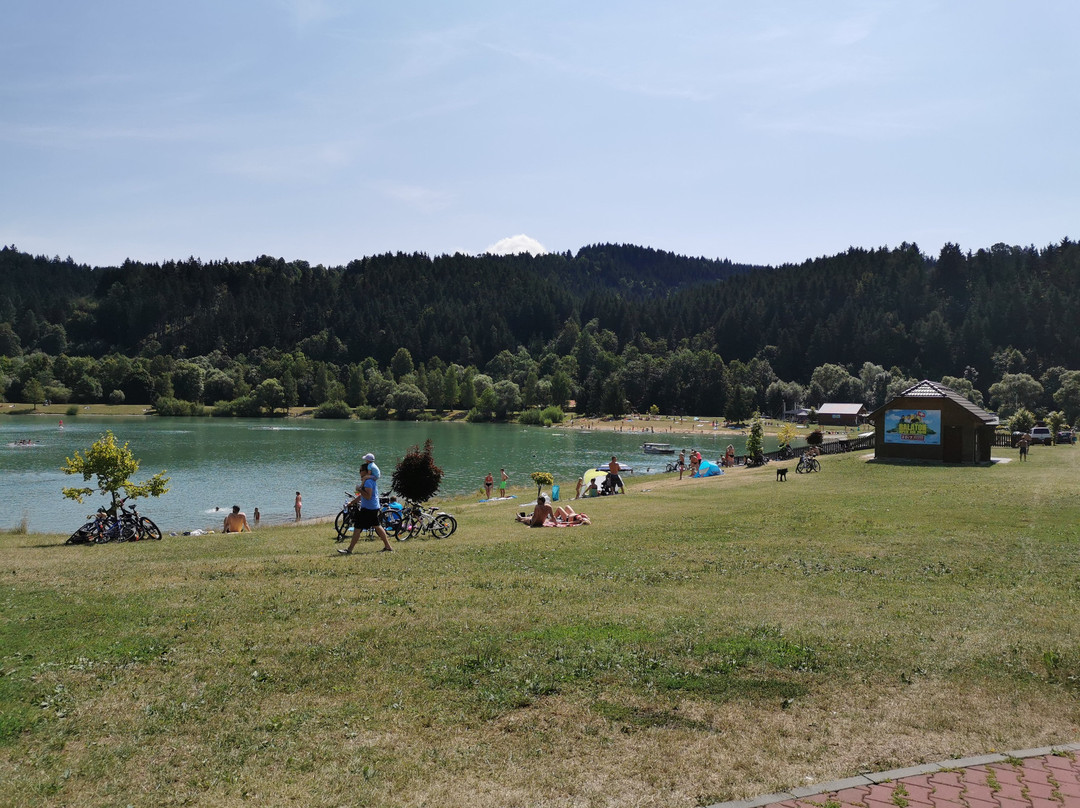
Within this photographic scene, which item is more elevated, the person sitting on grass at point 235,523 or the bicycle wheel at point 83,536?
the bicycle wheel at point 83,536

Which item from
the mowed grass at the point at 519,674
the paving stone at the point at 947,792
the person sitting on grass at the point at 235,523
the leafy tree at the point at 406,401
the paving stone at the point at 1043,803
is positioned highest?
the leafy tree at the point at 406,401

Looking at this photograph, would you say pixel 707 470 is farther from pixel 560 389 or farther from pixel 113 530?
pixel 560 389

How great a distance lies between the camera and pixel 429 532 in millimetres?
18938

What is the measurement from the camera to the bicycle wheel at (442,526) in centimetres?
1844

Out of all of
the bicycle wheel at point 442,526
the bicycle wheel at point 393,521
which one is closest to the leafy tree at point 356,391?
the bicycle wheel at point 442,526

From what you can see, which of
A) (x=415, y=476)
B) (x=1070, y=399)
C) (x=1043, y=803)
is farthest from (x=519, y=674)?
(x=1070, y=399)

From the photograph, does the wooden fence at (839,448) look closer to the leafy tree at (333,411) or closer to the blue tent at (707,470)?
the blue tent at (707,470)

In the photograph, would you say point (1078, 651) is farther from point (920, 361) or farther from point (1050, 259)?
point (1050, 259)

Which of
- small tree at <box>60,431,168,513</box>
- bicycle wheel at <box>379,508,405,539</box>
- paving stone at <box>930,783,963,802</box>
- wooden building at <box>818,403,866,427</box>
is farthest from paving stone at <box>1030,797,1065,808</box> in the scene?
wooden building at <box>818,403,866,427</box>

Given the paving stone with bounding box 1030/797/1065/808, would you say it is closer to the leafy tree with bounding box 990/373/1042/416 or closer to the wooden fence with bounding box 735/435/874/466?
the wooden fence with bounding box 735/435/874/466

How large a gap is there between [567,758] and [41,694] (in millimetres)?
4750

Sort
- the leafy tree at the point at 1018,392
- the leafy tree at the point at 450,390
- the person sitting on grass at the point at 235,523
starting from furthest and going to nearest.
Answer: the leafy tree at the point at 450,390, the leafy tree at the point at 1018,392, the person sitting on grass at the point at 235,523

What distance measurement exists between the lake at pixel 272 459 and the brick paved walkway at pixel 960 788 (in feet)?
118

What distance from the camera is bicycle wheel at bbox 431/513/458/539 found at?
18438 mm
